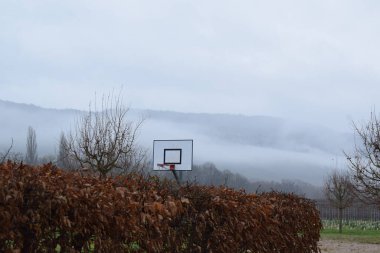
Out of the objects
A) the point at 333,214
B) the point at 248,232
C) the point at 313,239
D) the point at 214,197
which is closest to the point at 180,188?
the point at 214,197

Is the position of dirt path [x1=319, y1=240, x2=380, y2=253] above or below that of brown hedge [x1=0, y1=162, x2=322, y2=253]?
below

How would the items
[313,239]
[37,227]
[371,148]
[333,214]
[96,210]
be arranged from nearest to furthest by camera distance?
[37,227], [96,210], [313,239], [371,148], [333,214]

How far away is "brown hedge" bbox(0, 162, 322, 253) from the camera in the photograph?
13.0 ft


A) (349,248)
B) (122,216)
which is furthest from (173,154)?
(122,216)

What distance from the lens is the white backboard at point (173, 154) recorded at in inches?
944

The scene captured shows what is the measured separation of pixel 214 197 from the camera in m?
6.11

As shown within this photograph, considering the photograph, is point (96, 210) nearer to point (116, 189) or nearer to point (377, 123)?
point (116, 189)

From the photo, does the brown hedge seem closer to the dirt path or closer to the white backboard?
the dirt path

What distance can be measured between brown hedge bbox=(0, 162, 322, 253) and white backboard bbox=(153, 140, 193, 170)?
54.3 ft

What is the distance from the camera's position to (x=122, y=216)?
458 centimetres

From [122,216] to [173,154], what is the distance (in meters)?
19.9

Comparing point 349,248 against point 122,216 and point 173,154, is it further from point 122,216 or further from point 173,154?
point 122,216

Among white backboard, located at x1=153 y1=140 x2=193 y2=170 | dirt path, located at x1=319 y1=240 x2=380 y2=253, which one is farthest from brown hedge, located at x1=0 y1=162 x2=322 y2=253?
white backboard, located at x1=153 y1=140 x2=193 y2=170

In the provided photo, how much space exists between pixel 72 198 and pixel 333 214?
119ft
